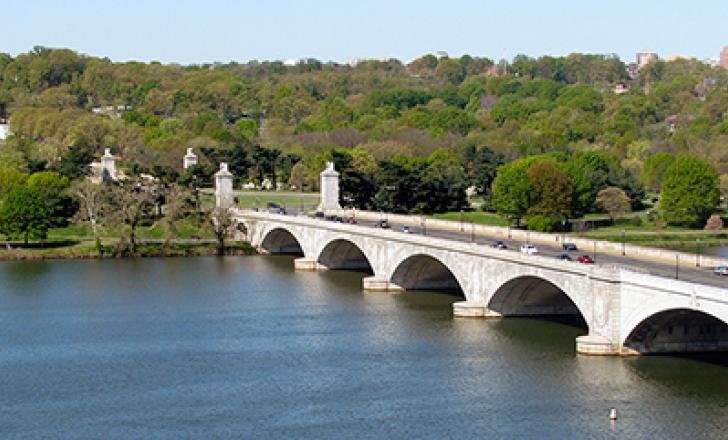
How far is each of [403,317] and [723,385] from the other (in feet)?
80.6

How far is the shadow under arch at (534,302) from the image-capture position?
7356cm

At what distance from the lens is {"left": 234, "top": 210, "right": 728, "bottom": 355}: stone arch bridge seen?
193ft

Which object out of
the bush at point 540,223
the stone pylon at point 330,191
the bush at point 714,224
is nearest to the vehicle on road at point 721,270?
the bush at point 540,223

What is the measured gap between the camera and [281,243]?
383ft

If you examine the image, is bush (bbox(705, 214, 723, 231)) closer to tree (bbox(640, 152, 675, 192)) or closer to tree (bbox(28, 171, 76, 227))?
tree (bbox(640, 152, 675, 192))

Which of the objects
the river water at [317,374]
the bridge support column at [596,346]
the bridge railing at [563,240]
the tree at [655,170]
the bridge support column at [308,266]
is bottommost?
the river water at [317,374]

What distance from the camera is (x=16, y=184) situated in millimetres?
125250

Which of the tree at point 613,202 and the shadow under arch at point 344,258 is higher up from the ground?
the tree at point 613,202

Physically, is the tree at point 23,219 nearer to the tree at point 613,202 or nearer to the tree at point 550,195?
the tree at point 550,195

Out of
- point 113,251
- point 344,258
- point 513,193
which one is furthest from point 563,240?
point 113,251

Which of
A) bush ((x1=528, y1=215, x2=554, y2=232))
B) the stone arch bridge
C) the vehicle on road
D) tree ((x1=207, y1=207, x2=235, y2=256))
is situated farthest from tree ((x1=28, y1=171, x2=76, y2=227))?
the vehicle on road

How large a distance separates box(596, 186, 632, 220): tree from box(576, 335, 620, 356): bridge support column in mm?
72635

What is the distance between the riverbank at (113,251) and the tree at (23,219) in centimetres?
114

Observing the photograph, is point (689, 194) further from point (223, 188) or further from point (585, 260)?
point (585, 260)
